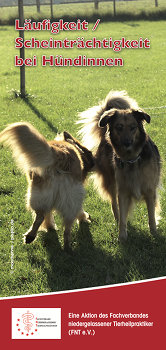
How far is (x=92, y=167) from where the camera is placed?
5.62 m

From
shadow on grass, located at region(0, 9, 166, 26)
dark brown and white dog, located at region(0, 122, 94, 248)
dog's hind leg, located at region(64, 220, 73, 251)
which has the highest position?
shadow on grass, located at region(0, 9, 166, 26)

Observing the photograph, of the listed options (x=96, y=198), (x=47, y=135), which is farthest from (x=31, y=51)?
(x=96, y=198)

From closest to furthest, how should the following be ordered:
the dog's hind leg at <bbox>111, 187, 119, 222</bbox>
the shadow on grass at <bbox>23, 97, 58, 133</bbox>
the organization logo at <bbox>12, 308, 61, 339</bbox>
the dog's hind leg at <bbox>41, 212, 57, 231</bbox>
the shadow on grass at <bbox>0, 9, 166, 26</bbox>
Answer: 1. the organization logo at <bbox>12, 308, 61, 339</bbox>
2. the dog's hind leg at <bbox>41, 212, 57, 231</bbox>
3. the dog's hind leg at <bbox>111, 187, 119, 222</bbox>
4. the shadow on grass at <bbox>23, 97, 58, 133</bbox>
5. the shadow on grass at <bbox>0, 9, 166, 26</bbox>

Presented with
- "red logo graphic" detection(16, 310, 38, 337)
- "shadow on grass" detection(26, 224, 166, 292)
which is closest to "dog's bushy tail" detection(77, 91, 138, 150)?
"shadow on grass" detection(26, 224, 166, 292)

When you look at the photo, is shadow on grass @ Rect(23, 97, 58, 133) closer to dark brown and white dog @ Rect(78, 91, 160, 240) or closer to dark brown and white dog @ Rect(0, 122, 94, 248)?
dark brown and white dog @ Rect(78, 91, 160, 240)

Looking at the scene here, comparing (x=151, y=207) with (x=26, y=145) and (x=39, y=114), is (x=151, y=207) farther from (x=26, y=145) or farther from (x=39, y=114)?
(x=39, y=114)

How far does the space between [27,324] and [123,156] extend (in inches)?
79.3

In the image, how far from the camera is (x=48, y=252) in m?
4.89

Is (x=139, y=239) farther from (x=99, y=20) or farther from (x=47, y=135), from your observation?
(x=99, y=20)

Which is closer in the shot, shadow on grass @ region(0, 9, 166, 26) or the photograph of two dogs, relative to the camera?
the photograph of two dogs

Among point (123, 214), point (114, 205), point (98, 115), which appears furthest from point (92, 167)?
point (123, 214)

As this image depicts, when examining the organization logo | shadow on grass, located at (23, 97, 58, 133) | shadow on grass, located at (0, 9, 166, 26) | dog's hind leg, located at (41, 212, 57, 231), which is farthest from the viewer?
shadow on grass, located at (0, 9, 166, 26)

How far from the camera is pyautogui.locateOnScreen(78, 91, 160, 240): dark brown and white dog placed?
468cm

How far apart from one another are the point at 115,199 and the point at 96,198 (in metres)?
0.68
